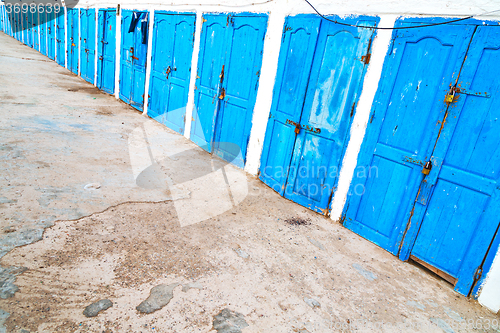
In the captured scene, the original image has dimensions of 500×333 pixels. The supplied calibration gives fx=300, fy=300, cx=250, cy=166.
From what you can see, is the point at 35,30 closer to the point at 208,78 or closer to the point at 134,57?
the point at 134,57

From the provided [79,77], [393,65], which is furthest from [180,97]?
[79,77]

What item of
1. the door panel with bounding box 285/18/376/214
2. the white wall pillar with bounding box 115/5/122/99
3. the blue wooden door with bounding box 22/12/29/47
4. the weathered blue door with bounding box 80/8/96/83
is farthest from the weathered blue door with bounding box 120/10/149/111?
the blue wooden door with bounding box 22/12/29/47

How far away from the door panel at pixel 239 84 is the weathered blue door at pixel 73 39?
10.1 meters

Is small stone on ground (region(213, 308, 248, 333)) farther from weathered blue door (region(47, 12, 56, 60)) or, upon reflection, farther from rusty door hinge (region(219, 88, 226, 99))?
weathered blue door (region(47, 12, 56, 60))

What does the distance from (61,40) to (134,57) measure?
863cm

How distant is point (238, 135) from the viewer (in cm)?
569

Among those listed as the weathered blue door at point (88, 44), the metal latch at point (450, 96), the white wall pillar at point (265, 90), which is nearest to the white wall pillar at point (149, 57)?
the white wall pillar at point (265, 90)

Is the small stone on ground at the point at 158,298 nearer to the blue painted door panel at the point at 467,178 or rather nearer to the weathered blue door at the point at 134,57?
the blue painted door panel at the point at 467,178

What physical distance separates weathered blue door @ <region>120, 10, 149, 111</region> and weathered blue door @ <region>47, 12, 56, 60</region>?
9.12 metres

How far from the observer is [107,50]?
399 inches

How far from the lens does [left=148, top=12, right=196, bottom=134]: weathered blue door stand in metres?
6.75

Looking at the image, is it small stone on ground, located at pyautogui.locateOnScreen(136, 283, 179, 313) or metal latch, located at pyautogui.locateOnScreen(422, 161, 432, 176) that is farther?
metal latch, located at pyautogui.locateOnScreen(422, 161, 432, 176)

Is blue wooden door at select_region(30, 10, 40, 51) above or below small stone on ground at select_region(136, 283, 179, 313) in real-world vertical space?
above

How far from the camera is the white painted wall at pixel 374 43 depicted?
3010mm
